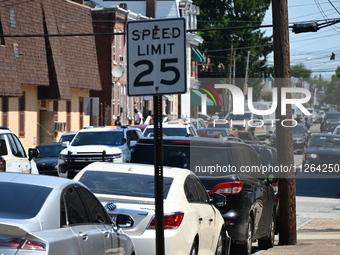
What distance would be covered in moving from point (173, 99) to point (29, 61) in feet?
101

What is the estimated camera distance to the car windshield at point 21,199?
6570mm

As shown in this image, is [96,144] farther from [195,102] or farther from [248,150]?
[195,102]

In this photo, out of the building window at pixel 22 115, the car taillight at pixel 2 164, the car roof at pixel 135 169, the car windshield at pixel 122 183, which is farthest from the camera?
the building window at pixel 22 115

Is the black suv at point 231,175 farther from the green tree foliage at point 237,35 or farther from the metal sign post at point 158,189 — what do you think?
the green tree foliage at point 237,35

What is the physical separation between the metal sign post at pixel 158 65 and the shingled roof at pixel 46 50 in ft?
94.5

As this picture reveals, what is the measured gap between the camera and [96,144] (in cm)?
2622

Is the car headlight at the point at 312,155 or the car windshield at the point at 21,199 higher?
the car headlight at the point at 312,155

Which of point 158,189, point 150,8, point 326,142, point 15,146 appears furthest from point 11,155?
point 150,8

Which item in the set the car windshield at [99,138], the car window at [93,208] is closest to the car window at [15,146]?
the car windshield at [99,138]

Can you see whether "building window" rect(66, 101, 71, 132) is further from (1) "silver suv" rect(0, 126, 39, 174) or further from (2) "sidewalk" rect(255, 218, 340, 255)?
(2) "sidewalk" rect(255, 218, 340, 255)

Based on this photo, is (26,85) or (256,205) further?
(26,85)

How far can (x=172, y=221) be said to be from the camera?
364 inches

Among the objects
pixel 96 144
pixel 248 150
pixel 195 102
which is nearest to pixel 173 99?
pixel 195 102

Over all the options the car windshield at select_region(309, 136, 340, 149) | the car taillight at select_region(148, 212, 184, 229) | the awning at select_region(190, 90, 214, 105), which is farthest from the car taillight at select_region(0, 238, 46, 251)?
the awning at select_region(190, 90, 214, 105)
